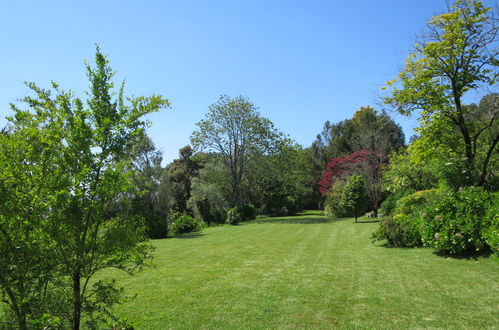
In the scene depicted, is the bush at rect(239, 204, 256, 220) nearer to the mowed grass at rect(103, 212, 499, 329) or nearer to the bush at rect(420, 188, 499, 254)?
the mowed grass at rect(103, 212, 499, 329)

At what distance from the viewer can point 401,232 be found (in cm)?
1037

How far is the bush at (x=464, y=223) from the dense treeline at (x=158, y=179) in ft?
0.10

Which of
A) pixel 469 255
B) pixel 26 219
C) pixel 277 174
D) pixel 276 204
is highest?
pixel 277 174

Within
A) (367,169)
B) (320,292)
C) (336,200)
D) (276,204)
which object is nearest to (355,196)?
(367,169)

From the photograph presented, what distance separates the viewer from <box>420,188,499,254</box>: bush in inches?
287

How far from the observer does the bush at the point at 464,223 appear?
730cm

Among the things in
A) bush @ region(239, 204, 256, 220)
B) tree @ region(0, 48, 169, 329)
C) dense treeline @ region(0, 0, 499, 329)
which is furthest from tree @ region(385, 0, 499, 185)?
bush @ region(239, 204, 256, 220)

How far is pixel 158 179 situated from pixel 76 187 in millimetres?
17167

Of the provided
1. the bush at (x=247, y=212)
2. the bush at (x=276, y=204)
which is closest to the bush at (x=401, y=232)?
the bush at (x=247, y=212)

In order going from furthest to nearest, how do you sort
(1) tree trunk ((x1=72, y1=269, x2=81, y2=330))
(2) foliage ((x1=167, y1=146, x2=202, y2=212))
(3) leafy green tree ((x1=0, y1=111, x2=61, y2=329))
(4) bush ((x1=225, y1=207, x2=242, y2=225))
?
(2) foliage ((x1=167, y1=146, x2=202, y2=212)) < (4) bush ((x1=225, y1=207, x2=242, y2=225)) < (1) tree trunk ((x1=72, y1=269, x2=81, y2=330)) < (3) leafy green tree ((x1=0, y1=111, x2=61, y2=329))

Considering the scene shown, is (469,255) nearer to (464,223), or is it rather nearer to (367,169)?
(464,223)

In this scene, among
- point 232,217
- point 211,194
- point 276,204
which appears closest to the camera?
point 232,217

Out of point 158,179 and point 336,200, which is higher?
point 158,179

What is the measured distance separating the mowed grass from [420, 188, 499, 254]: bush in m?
0.42
